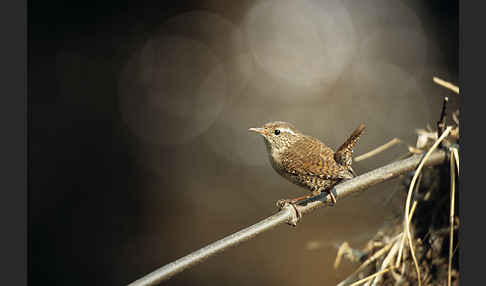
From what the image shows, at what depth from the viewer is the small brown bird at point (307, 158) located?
0.53 m

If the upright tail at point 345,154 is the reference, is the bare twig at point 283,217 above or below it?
below

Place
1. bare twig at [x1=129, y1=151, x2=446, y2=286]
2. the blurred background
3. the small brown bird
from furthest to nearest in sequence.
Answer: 1. the blurred background
2. the small brown bird
3. bare twig at [x1=129, y1=151, x2=446, y2=286]

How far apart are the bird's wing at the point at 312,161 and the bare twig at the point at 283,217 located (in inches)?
0.8

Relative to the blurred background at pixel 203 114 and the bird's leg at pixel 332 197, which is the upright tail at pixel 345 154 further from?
the blurred background at pixel 203 114

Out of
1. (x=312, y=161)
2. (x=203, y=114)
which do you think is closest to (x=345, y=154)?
(x=312, y=161)

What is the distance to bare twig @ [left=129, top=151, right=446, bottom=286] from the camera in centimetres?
42

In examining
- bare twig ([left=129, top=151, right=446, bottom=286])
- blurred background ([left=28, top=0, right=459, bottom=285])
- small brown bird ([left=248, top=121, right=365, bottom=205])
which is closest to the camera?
bare twig ([left=129, top=151, right=446, bottom=286])

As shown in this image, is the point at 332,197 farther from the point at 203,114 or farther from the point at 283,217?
the point at 203,114

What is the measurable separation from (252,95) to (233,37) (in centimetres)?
29

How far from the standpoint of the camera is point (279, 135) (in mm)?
591

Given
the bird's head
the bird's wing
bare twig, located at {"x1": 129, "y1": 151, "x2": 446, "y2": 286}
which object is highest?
the bird's head

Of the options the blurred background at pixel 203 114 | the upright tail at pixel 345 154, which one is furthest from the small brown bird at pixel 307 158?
the blurred background at pixel 203 114

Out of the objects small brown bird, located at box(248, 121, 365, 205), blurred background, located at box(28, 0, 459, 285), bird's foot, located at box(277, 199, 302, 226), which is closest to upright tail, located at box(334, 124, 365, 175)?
small brown bird, located at box(248, 121, 365, 205)

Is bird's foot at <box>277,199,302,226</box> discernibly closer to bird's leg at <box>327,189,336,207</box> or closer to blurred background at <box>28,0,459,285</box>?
bird's leg at <box>327,189,336,207</box>
